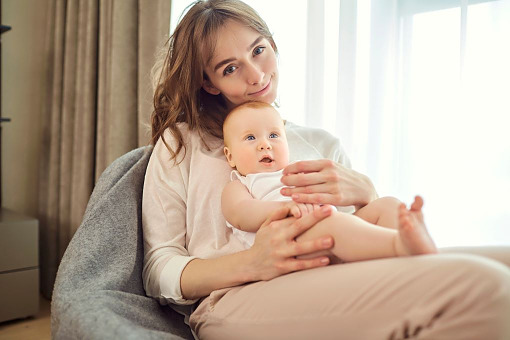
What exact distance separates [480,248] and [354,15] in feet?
3.43

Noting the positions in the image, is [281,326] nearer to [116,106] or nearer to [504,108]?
[504,108]

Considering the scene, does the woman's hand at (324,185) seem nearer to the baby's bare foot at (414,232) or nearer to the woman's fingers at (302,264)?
the woman's fingers at (302,264)

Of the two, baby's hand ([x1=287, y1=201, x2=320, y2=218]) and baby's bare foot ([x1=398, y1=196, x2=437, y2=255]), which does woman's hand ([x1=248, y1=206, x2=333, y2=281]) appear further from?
baby's bare foot ([x1=398, y1=196, x2=437, y2=255])

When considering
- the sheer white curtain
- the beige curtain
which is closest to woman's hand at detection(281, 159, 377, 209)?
the sheer white curtain

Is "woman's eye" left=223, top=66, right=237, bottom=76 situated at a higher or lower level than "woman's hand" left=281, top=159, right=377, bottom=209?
higher

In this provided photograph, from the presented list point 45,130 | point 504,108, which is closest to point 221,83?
point 504,108

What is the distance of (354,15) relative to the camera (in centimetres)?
177

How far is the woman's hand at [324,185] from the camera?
3.65 feet

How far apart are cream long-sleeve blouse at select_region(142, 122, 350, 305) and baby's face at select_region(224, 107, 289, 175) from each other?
10 centimetres

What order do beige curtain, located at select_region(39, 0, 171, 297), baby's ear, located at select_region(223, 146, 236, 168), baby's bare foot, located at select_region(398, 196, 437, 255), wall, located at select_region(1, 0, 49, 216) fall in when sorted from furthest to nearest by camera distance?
wall, located at select_region(1, 0, 49, 216)
beige curtain, located at select_region(39, 0, 171, 297)
baby's ear, located at select_region(223, 146, 236, 168)
baby's bare foot, located at select_region(398, 196, 437, 255)

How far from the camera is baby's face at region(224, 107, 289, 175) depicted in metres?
1.23

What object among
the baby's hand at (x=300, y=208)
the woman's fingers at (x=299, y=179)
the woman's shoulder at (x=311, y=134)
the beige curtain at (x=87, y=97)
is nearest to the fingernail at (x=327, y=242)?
the baby's hand at (x=300, y=208)

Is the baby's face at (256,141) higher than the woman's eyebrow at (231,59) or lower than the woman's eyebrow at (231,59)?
lower

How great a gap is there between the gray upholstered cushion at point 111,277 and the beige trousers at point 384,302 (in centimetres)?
21
